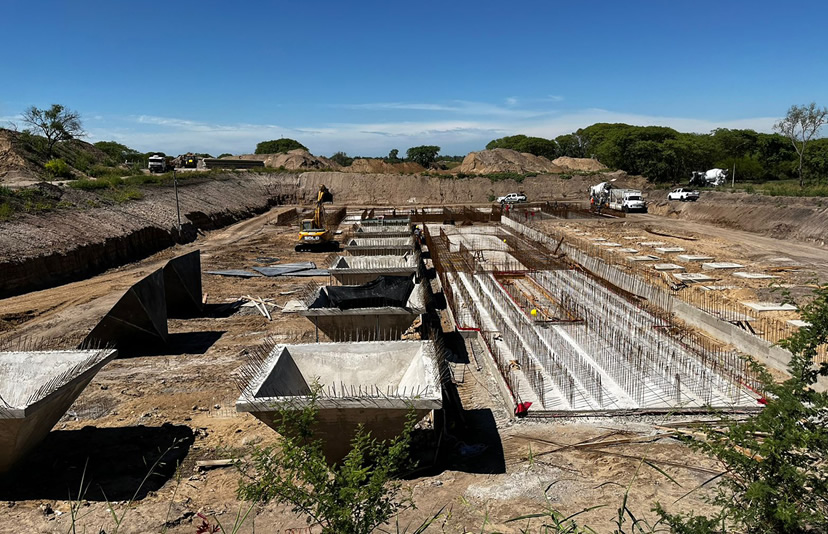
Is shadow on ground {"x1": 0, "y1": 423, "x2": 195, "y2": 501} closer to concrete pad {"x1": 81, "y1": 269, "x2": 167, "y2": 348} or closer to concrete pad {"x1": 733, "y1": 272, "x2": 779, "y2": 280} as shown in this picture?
concrete pad {"x1": 81, "y1": 269, "x2": 167, "y2": 348}

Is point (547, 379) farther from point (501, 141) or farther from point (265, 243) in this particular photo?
point (501, 141)

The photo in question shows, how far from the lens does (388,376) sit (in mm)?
7410

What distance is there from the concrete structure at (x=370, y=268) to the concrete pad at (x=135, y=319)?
3.85 m

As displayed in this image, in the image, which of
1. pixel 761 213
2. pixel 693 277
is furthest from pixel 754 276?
pixel 761 213

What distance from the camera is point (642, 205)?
38.0m

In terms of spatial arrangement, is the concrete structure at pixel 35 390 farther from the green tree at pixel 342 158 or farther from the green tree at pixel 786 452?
the green tree at pixel 342 158

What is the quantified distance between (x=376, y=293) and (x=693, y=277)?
432 inches

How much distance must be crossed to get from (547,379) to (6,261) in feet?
48.1

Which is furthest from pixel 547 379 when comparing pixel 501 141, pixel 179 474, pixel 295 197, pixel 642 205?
pixel 501 141

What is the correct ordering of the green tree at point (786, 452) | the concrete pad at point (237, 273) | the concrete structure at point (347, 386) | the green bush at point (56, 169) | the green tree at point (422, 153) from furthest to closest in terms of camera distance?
the green tree at point (422, 153), the green bush at point (56, 169), the concrete pad at point (237, 273), the concrete structure at point (347, 386), the green tree at point (786, 452)

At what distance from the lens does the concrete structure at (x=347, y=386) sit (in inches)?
223

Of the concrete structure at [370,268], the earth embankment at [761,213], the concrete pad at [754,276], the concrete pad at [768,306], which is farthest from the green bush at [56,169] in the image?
the earth embankment at [761,213]

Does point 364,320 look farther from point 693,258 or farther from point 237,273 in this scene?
point 693,258

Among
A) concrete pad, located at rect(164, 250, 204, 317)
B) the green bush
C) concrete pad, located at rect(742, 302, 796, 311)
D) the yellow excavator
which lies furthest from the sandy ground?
the green bush
